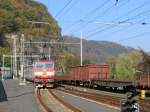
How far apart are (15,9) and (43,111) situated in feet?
489

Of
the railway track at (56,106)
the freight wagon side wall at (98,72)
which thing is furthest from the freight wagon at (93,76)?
the railway track at (56,106)

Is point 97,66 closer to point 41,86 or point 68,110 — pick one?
point 41,86

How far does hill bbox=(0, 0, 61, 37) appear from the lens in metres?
144

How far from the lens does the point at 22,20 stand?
5832 inches

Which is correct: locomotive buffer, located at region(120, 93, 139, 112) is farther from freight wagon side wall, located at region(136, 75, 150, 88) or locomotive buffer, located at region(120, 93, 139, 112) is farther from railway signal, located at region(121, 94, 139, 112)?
freight wagon side wall, located at region(136, 75, 150, 88)

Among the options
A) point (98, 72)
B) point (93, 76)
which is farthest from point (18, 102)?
point (98, 72)

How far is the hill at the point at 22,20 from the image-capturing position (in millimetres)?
144250

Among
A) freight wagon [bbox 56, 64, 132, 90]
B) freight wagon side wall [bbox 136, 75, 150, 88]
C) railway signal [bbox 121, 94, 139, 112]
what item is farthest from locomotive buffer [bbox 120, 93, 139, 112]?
freight wagon [bbox 56, 64, 132, 90]

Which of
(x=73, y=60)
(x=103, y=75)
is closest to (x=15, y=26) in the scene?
(x=73, y=60)

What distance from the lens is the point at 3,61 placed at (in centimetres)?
16075

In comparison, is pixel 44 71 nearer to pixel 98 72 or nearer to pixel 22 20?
pixel 98 72

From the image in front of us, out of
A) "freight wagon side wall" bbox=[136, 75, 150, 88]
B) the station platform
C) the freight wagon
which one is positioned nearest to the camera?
the station platform

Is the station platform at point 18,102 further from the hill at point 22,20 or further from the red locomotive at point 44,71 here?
the hill at point 22,20

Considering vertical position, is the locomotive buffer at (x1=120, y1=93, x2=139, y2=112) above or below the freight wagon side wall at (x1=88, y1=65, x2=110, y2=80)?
below
